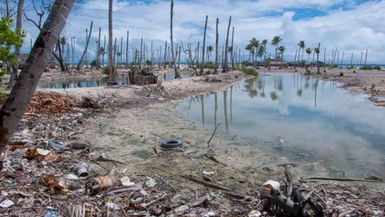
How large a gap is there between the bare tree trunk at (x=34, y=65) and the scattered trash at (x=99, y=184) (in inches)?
78.3

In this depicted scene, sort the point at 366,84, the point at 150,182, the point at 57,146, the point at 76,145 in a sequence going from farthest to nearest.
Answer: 1. the point at 366,84
2. the point at 76,145
3. the point at 57,146
4. the point at 150,182

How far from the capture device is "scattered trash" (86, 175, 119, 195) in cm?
551

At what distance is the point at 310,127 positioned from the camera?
1327 centimetres

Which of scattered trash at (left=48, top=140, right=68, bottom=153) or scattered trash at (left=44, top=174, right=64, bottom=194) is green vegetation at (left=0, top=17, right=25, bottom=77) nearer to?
scattered trash at (left=44, top=174, right=64, bottom=194)

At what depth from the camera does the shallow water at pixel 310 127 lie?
8859 mm

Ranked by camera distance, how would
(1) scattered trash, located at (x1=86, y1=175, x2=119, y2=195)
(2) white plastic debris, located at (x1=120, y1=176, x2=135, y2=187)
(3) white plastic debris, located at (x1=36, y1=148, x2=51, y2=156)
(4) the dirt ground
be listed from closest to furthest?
(4) the dirt ground
(1) scattered trash, located at (x1=86, y1=175, x2=119, y2=195)
(2) white plastic debris, located at (x1=120, y1=176, x2=135, y2=187)
(3) white plastic debris, located at (x1=36, y1=148, x2=51, y2=156)

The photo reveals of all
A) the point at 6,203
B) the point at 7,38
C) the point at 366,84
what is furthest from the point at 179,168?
the point at 366,84

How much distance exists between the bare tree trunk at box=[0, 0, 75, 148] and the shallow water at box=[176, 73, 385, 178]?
19.8 feet

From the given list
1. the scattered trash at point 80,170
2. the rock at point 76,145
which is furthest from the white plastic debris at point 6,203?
the rock at point 76,145

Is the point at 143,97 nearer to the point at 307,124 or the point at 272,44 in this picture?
the point at 307,124

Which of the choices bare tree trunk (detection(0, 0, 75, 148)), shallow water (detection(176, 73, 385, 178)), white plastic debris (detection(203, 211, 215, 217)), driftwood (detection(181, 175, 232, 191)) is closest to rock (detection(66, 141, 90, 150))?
driftwood (detection(181, 175, 232, 191))

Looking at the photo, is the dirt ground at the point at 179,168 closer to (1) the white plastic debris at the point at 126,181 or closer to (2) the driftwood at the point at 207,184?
(2) the driftwood at the point at 207,184

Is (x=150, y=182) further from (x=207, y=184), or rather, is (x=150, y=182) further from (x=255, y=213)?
(x=255, y=213)

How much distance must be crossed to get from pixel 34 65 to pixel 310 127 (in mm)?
11221
